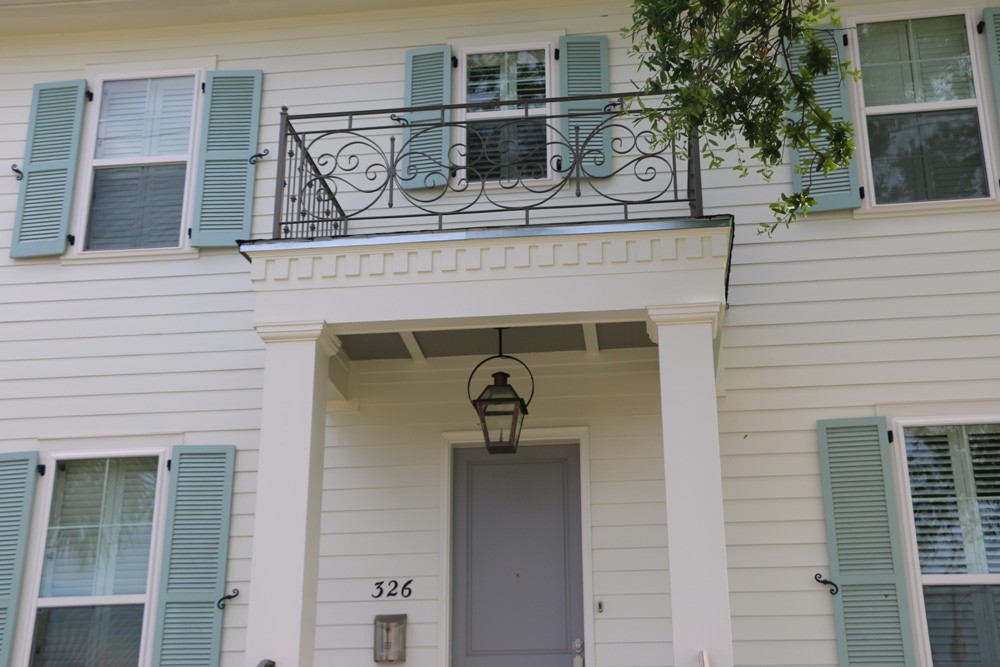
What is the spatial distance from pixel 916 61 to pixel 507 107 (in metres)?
2.91

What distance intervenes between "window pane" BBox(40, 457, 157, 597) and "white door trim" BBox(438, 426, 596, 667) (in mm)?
1996

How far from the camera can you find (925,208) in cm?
709

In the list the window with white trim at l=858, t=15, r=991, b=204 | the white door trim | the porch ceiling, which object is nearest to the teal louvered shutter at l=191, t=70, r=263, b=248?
the porch ceiling

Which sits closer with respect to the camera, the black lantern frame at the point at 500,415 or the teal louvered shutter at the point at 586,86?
the black lantern frame at the point at 500,415

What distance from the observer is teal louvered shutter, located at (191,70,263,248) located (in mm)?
7605

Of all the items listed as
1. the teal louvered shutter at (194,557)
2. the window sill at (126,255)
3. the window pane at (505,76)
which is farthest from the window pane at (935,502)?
the window sill at (126,255)

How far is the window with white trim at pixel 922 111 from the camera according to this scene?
7.19 m

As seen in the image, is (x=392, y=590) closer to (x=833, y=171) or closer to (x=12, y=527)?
(x=12, y=527)

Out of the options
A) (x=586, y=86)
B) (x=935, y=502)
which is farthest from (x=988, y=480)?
(x=586, y=86)

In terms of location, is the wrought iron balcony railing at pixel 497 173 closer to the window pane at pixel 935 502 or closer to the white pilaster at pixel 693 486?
the white pilaster at pixel 693 486

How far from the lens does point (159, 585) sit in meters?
6.88

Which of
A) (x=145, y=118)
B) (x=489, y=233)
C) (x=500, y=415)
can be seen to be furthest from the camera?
(x=145, y=118)

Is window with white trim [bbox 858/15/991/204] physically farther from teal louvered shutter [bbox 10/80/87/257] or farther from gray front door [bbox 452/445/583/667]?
teal louvered shutter [bbox 10/80/87/257]

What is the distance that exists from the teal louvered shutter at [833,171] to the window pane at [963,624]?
2.57m
